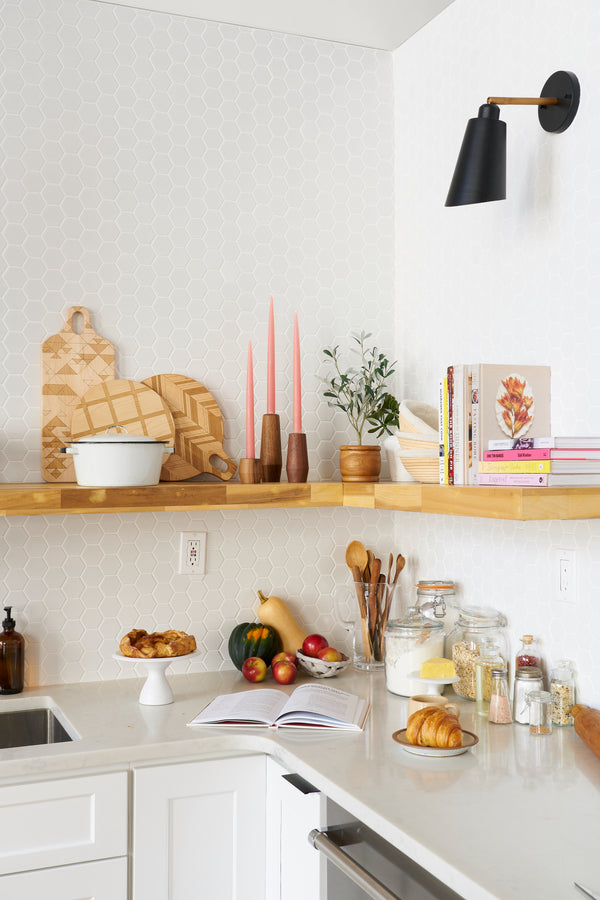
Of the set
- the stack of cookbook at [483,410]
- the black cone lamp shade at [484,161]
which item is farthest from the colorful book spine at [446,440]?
the black cone lamp shade at [484,161]

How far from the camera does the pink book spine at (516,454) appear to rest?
1573mm

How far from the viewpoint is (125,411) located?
7.35 ft

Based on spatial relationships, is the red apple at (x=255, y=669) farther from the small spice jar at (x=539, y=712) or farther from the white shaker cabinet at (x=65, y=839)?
the small spice jar at (x=539, y=712)

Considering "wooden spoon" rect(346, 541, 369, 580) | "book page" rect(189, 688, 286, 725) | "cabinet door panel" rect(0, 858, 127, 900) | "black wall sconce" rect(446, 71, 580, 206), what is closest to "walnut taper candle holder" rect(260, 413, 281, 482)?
"wooden spoon" rect(346, 541, 369, 580)

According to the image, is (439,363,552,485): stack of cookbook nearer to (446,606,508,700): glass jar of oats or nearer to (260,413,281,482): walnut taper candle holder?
(446,606,508,700): glass jar of oats

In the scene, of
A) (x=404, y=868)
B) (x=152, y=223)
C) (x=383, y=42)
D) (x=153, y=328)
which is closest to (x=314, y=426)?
(x=153, y=328)

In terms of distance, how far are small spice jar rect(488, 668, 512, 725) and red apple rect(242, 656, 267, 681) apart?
58cm

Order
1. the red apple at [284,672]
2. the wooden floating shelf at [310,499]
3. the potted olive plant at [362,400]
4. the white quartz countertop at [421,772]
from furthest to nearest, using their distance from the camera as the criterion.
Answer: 1. the potted olive plant at [362,400]
2. the red apple at [284,672]
3. the wooden floating shelf at [310,499]
4. the white quartz countertop at [421,772]

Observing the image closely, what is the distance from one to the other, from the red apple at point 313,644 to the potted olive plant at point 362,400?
0.41 m

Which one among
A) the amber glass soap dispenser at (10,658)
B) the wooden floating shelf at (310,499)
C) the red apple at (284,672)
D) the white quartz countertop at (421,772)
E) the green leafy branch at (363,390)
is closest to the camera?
the white quartz countertop at (421,772)

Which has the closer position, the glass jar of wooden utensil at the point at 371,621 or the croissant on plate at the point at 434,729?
the croissant on plate at the point at 434,729

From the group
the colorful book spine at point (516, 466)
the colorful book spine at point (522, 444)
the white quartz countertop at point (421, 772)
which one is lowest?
the white quartz countertop at point (421, 772)

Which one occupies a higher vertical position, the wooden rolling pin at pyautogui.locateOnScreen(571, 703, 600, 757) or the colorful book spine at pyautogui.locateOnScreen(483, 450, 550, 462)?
the colorful book spine at pyautogui.locateOnScreen(483, 450, 550, 462)

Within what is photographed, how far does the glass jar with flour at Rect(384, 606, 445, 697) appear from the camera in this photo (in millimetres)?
2072
